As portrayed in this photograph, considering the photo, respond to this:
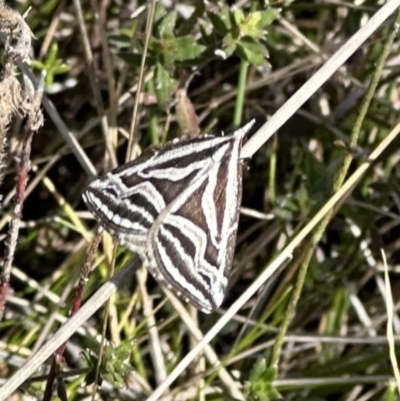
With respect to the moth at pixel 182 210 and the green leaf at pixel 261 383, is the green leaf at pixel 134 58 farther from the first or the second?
the green leaf at pixel 261 383

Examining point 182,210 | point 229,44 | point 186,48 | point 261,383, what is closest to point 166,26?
point 186,48

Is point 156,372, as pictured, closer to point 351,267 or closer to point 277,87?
point 351,267

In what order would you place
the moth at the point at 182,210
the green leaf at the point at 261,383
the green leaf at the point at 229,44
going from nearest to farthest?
the moth at the point at 182,210 < the green leaf at the point at 261,383 < the green leaf at the point at 229,44

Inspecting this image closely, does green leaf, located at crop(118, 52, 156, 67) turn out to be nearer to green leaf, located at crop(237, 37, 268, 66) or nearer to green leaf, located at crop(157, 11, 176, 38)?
green leaf, located at crop(157, 11, 176, 38)

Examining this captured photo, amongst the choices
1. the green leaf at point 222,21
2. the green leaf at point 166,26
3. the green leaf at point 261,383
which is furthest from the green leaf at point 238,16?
the green leaf at point 261,383

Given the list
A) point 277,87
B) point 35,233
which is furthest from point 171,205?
point 277,87

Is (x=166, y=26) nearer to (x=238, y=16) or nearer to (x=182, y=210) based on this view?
(x=238, y=16)
